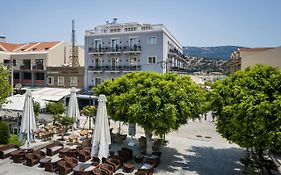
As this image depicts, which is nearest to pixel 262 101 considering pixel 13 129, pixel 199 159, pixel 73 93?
pixel 199 159

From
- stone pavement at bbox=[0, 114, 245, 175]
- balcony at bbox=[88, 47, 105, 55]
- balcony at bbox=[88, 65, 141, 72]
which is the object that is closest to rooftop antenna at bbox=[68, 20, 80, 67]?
balcony at bbox=[88, 65, 141, 72]

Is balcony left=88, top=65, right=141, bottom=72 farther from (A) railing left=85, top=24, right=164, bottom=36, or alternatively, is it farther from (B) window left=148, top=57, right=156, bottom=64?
(A) railing left=85, top=24, right=164, bottom=36

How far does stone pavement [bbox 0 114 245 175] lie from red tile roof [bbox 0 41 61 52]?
97.0 ft

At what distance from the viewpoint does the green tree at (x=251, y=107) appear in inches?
585

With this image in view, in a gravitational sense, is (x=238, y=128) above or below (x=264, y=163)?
above

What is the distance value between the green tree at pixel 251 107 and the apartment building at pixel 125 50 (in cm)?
2243

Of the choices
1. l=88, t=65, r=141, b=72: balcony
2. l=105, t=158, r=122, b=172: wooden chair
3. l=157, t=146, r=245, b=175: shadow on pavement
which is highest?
l=88, t=65, r=141, b=72: balcony

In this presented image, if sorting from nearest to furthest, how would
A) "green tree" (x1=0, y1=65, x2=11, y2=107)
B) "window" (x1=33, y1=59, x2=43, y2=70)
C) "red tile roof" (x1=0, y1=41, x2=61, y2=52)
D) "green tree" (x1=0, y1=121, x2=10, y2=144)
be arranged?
1. "green tree" (x1=0, y1=121, x2=10, y2=144)
2. "green tree" (x1=0, y1=65, x2=11, y2=107)
3. "window" (x1=33, y1=59, x2=43, y2=70)
4. "red tile roof" (x1=0, y1=41, x2=61, y2=52)

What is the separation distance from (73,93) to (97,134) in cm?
980

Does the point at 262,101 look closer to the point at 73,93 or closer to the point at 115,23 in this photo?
the point at 73,93

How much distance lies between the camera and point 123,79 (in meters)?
21.9

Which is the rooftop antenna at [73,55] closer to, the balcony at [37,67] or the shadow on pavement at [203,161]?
the balcony at [37,67]

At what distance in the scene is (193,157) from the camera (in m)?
21.7

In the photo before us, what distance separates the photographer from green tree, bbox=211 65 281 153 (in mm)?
14859
